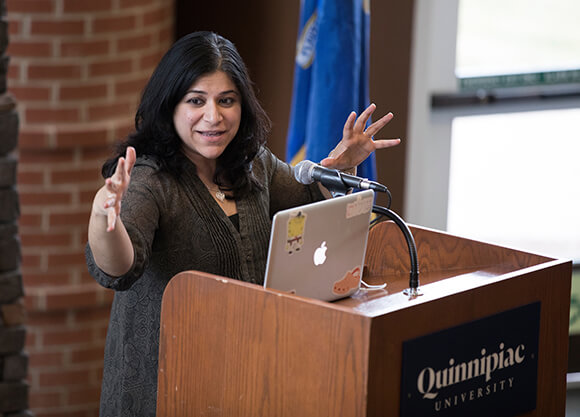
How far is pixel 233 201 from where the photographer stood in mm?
2289

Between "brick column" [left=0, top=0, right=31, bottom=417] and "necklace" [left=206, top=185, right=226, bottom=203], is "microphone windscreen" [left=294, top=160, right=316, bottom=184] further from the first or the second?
"brick column" [left=0, top=0, right=31, bottom=417]

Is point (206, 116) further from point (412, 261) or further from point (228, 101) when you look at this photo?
point (412, 261)

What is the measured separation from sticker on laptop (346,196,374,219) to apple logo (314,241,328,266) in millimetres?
75

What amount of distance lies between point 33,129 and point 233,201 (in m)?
1.41

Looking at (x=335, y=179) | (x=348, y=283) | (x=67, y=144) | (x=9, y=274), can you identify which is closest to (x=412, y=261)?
(x=348, y=283)

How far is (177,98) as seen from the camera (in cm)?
216

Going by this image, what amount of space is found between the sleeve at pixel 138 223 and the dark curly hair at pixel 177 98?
6 cm

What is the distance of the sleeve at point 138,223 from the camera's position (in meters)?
1.95

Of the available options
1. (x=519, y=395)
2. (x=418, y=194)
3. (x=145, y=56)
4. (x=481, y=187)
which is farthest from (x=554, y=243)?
(x=519, y=395)

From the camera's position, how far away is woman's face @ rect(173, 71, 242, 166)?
2146 mm

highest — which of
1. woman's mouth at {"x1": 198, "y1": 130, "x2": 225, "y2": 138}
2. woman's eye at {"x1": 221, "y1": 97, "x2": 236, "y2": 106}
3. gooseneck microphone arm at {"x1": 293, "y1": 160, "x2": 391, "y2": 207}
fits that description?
woman's eye at {"x1": 221, "y1": 97, "x2": 236, "y2": 106}

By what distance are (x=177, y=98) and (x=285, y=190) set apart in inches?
Result: 17.2

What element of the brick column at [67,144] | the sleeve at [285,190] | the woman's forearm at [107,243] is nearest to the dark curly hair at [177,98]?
the sleeve at [285,190]

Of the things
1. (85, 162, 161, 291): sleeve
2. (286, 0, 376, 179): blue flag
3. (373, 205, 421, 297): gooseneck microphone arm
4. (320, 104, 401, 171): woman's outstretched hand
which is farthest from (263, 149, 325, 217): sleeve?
(286, 0, 376, 179): blue flag
